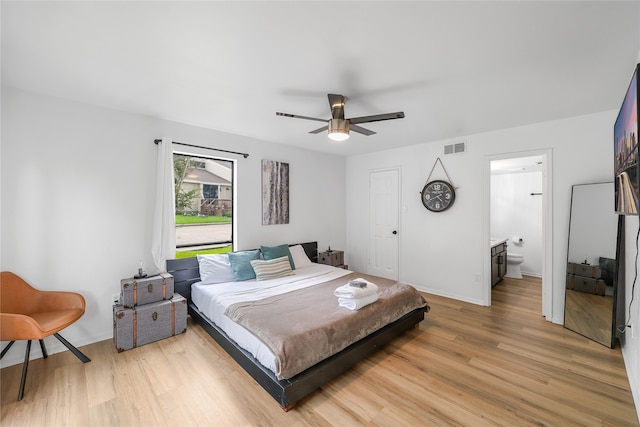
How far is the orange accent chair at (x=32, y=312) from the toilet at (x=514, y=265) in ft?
22.6

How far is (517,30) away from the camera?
66.6 inches

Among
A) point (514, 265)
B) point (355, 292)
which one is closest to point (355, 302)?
point (355, 292)

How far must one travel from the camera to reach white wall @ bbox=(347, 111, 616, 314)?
10.6ft

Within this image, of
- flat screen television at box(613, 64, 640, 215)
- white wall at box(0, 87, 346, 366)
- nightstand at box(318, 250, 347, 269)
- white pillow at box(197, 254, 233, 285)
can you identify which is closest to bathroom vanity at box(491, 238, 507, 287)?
nightstand at box(318, 250, 347, 269)

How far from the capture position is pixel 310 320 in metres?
2.32

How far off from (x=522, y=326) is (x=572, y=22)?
3.21 m

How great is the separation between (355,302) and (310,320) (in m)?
0.51

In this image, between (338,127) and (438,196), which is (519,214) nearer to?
(438,196)

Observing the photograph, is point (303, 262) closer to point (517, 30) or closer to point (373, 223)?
point (373, 223)

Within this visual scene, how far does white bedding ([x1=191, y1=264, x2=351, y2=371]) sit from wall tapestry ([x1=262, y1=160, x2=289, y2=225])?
1.07m

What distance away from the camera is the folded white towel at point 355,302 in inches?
102

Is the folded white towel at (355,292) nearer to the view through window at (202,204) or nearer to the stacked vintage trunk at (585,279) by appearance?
the view through window at (202,204)

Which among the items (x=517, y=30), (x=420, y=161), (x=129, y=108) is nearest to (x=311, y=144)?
(x=420, y=161)

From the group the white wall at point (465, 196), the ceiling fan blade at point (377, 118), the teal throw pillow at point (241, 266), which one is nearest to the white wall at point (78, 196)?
the teal throw pillow at point (241, 266)
